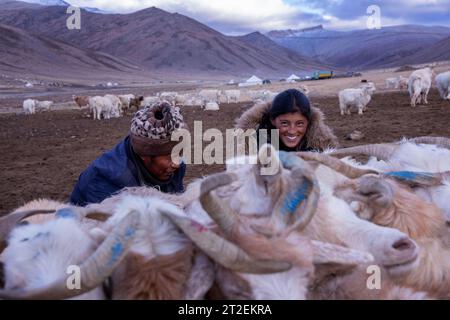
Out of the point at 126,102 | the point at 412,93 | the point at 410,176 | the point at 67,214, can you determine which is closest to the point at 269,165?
the point at 67,214

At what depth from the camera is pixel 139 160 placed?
190 inches

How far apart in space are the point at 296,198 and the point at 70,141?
17194 millimetres

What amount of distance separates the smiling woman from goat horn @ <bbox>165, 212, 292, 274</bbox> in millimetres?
3344

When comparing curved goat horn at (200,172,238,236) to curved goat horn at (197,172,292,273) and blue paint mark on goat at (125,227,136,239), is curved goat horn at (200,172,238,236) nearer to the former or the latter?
curved goat horn at (197,172,292,273)

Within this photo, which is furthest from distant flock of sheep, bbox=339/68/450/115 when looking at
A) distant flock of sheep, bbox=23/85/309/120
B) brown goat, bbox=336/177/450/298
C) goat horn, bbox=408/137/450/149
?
brown goat, bbox=336/177/450/298

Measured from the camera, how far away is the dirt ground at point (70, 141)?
11.1 meters

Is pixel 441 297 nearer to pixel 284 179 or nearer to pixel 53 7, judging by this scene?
pixel 284 179

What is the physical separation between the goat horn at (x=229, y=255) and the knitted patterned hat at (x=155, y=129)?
2.29 m

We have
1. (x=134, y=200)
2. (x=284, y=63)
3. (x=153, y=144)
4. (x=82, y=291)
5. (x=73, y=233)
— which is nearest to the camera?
(x=82, y=291)

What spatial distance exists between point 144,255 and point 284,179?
953mm

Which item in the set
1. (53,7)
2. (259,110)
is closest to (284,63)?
(53,7)

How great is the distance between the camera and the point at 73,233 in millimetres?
2596

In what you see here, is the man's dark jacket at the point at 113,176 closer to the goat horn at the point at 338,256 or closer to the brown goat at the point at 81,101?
the goat horn at the point at 338,256

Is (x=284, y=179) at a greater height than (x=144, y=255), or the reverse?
(x=284, y=179)
